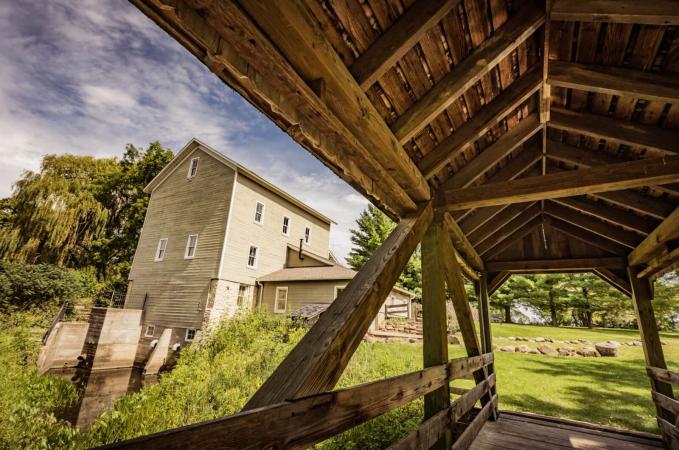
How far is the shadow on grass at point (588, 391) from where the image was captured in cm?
733

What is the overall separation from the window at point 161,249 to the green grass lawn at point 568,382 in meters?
14.1

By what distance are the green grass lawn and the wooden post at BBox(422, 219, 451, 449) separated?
5196 mm

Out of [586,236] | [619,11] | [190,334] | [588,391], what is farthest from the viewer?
[190,334]

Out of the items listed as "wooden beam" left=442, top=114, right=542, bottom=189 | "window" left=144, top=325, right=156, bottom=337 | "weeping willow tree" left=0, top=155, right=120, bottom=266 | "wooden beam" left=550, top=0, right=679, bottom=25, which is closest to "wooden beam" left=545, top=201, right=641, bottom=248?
"wooden beam" left=442, top=114, right=542, bottom=189

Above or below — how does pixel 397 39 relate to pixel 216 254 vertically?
below

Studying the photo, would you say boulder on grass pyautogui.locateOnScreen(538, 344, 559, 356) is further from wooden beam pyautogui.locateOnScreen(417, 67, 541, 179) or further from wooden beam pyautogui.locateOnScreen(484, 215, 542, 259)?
wooden beam pyautogui.locateOnScreen(417, 67, 541, 179)

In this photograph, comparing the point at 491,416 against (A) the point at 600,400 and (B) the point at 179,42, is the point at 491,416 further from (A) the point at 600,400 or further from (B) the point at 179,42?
(B) the point at 179,42

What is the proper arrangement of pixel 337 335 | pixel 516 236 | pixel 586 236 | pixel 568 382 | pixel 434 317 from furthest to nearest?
pixel 568 382
pixel 516 236
pixel 586 236
pixel 434 317
pixel 337 335

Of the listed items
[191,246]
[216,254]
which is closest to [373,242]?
[216,254]

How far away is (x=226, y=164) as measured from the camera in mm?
17938

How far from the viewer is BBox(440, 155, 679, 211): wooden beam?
2.96 meters

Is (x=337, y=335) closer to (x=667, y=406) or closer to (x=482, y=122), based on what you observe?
(x=482, y=122)

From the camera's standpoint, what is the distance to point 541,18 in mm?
2350

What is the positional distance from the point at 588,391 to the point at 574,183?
931cm
